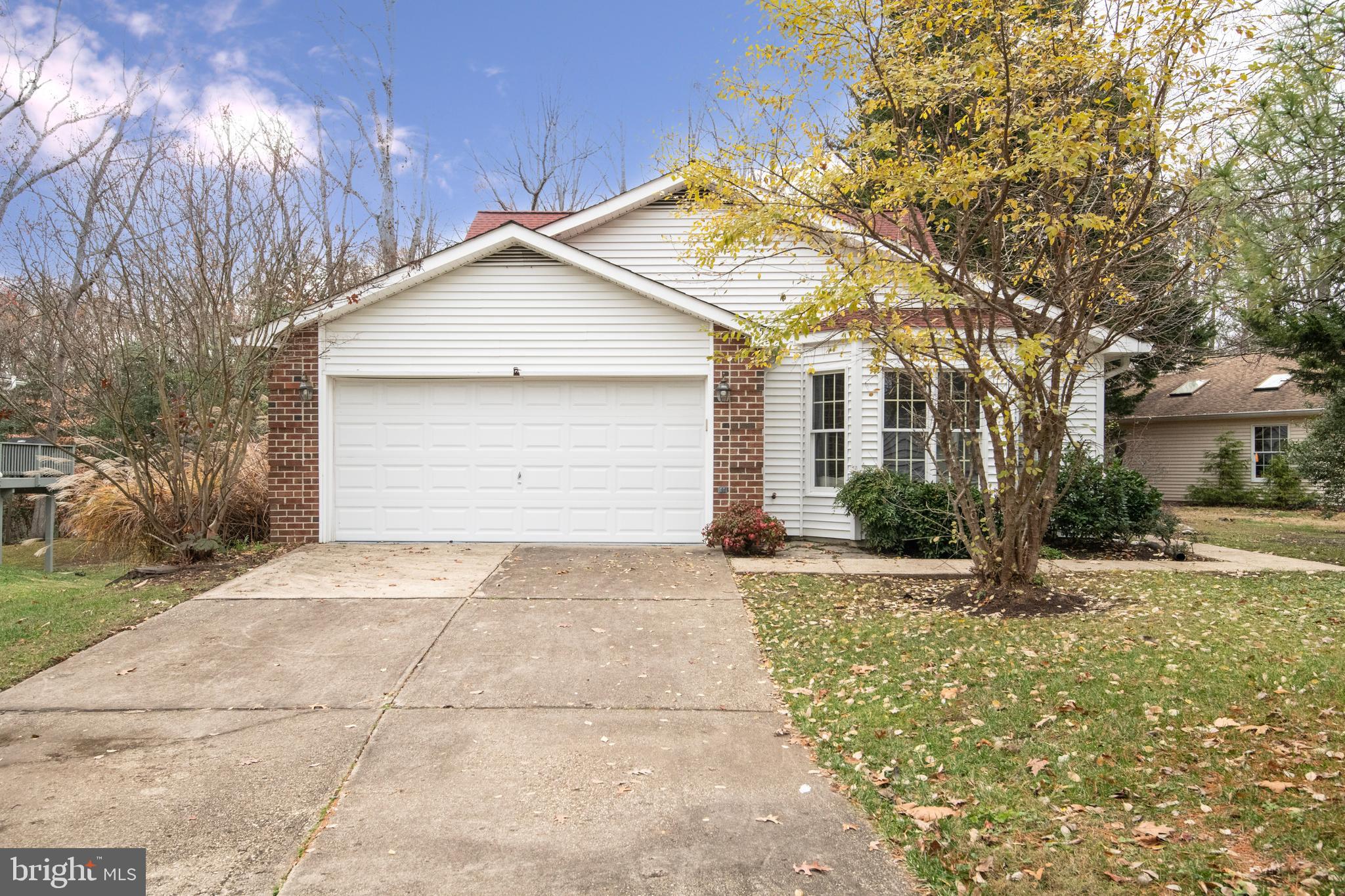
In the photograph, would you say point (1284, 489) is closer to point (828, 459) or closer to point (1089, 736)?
point (828, 459)

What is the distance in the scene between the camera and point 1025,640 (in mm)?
6324

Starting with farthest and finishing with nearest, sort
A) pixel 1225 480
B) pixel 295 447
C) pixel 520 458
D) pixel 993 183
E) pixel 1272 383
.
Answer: pixel 1272 383 < pixel 1225 480 < pixel 520 458 < pixel 295 447 < pixel 993 183

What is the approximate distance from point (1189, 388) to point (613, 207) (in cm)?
2156

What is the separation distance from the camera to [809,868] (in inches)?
128

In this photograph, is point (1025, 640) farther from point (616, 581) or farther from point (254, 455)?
point (254, 455)

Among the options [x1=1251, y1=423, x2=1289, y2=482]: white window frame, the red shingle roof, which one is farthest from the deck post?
[x1=1251, y1=423, x2=1289, y2=482]: white window frame

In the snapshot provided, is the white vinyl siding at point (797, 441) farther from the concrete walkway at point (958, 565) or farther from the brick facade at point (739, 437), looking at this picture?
the concrete walkway at point (958, 565)

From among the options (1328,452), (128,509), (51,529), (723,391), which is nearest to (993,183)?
(723,391)

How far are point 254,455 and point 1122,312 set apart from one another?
11.5 m

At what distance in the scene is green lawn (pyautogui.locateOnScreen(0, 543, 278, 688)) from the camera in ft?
20.1

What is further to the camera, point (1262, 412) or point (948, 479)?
point (1262, 412)

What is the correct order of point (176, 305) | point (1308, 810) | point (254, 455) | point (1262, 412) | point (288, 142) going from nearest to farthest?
point (1308, 810)
point (176, 305)
point (288, 142)
point (254, 455)
point (1262, 412)

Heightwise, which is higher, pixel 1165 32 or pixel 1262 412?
pixel 1165 32

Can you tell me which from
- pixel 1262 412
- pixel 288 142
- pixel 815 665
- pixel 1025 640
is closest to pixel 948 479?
pixel 1025 640
